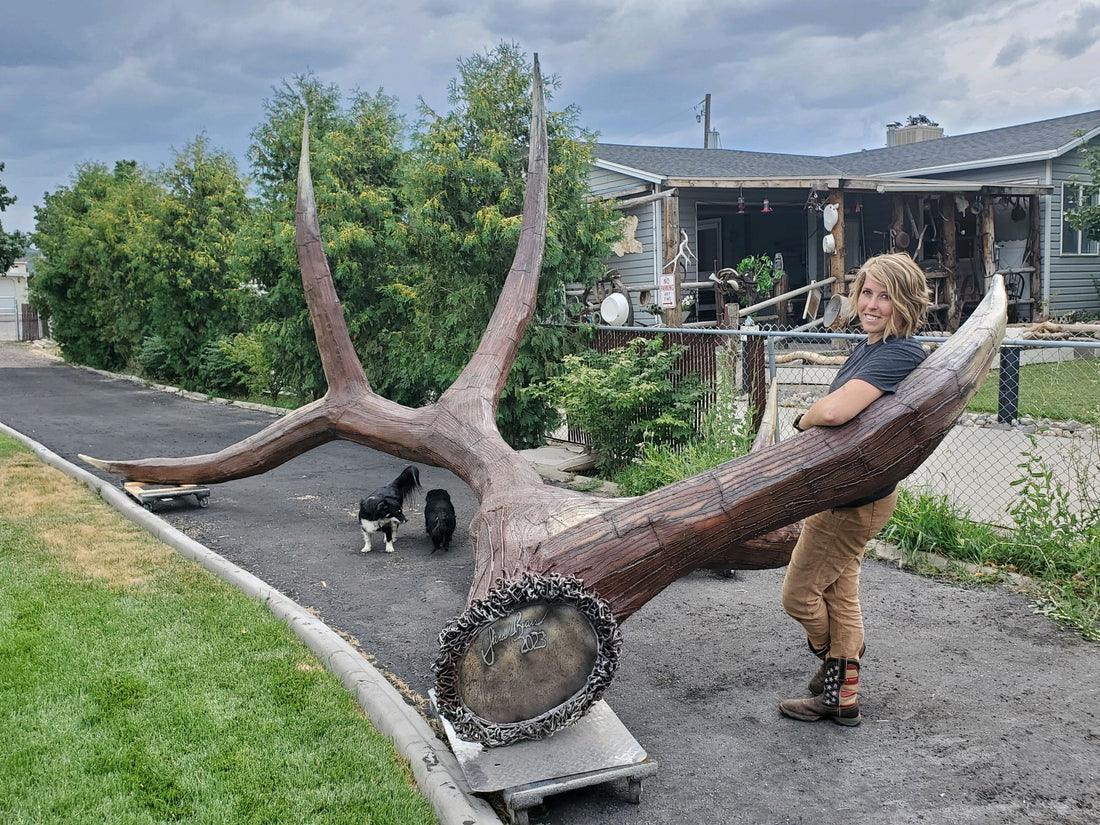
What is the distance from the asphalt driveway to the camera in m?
3.28

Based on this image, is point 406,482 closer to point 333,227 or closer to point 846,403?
point 846,403

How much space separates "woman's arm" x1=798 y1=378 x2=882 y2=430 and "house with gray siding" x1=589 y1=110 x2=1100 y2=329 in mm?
12420

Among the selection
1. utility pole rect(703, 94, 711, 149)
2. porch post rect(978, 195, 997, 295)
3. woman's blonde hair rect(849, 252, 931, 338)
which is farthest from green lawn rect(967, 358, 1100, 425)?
utility pole rect(703, 94, 711, 149)

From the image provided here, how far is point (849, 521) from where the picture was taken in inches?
143

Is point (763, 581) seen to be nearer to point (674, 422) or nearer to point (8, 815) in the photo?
point (674, 422)

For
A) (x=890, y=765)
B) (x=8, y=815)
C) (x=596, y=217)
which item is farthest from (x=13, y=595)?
(x=596, y=217)

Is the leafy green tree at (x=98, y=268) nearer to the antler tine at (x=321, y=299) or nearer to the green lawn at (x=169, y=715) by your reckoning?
the antler tine at (x=321, y=299)

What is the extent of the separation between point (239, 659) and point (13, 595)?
5.94ft

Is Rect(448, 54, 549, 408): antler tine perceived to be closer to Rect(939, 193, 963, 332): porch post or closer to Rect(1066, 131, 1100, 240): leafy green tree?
Rect(939, 193, 963, 332): porch post

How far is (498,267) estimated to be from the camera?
9.70 m

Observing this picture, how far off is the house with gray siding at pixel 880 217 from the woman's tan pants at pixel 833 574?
12.0 m

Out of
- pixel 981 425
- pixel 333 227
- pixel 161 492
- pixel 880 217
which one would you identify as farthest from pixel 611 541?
pixel 880 217

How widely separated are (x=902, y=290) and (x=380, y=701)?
8.92 ft

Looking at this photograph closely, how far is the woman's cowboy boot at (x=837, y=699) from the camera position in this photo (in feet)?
12.5
